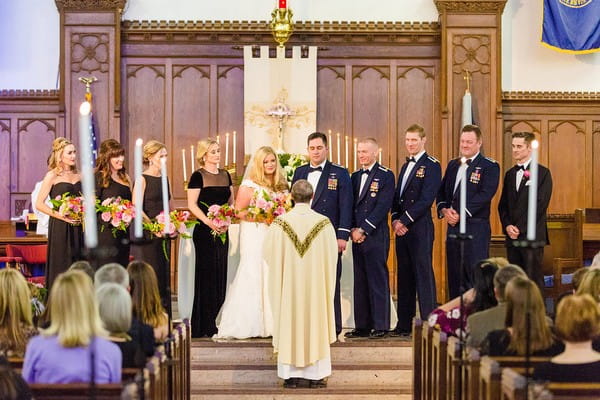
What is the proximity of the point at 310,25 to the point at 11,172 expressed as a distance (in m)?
4.22

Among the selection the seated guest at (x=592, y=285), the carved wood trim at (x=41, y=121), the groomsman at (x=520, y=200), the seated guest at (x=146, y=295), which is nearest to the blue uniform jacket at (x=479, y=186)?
the groomsman at (x=520, y=200)

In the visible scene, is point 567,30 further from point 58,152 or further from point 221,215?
point 58,152

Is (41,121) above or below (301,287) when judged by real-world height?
above

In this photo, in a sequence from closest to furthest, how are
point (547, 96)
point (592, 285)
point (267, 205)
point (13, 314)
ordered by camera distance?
point (13, 314) → point (592, 285) → point (267, 205) → point (547, 96)

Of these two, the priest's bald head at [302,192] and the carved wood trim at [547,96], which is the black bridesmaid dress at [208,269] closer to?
the priest's bald head at [302,192]

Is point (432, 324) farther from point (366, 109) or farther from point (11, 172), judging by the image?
point (11, 172)

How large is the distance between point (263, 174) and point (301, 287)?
1.39 metres

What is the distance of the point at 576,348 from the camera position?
4.60 m

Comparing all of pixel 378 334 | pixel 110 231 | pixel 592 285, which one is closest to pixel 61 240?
pixel 110 231

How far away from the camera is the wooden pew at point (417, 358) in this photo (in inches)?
261

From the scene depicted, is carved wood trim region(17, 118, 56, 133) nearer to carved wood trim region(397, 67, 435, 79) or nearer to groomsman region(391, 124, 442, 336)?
carved wood trim region(397, 67, 435, 79)

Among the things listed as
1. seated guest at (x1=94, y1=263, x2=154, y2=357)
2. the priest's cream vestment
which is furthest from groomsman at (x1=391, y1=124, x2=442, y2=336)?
seated guest at (x1=94, y1=263, x2=154, y2=357)

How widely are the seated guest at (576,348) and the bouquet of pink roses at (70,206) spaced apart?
4.96m

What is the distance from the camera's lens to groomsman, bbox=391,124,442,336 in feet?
28.0
